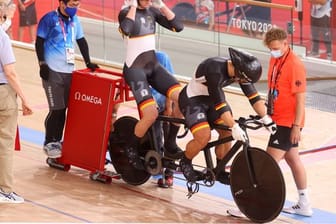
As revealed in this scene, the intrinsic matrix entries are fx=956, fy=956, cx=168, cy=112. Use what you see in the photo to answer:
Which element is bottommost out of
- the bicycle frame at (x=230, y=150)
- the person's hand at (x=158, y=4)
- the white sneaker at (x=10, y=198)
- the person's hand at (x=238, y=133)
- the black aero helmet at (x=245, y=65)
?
the white sneaker at (x=10, y=198)

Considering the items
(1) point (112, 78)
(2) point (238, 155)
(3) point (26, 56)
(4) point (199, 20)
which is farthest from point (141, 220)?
(3) point (26, 56)

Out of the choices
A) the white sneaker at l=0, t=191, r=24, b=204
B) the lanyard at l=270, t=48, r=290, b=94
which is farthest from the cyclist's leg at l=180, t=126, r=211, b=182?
the white sneaker at l=0, t=191, r=24, b=204

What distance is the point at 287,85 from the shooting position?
8008 millimetres

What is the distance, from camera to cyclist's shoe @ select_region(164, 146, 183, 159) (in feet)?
27.9

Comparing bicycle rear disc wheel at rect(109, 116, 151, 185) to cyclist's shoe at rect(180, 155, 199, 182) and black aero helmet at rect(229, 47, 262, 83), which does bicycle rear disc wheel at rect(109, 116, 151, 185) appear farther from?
black aero helmet at rect(229, 47, 262, 83)

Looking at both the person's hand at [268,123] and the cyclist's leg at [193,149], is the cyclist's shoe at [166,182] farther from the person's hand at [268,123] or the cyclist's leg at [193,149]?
the person's hand at [268,123]

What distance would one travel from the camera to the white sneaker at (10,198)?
8.15m

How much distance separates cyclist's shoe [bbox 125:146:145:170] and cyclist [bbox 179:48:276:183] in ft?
1.82

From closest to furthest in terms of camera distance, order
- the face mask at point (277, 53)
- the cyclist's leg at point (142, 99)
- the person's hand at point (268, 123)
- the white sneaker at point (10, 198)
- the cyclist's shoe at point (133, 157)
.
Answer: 1. the person's hand at point (268, 123)
2. the face mask at point (277, 53)
3. the white sneaker at point (10, 198)
4. the cyclist's leg at point (142, 99)
5. the cyclist's shoe at point (133, 157)

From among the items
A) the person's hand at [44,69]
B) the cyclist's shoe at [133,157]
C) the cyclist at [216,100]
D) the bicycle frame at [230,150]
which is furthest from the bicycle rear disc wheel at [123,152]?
the person's hand at [44,69]

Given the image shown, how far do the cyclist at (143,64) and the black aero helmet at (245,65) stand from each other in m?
0.90

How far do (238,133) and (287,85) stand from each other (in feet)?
2.19

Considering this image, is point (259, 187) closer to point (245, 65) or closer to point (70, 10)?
point (245, 65)

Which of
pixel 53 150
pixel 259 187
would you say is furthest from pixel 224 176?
pixel 53 150
